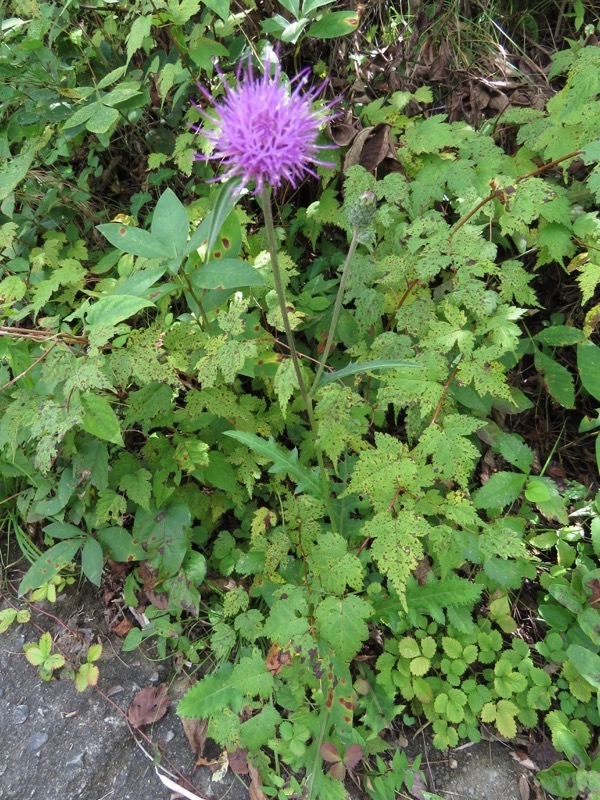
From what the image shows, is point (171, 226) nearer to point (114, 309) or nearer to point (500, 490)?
point (114, 309)

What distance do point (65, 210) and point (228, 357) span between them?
1457 mm

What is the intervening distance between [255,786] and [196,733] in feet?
0.91

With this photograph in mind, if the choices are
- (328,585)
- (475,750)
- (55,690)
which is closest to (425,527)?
(328,585)

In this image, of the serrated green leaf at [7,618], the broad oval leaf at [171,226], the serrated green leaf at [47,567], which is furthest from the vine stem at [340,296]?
the serrated green leaf at [7,618]

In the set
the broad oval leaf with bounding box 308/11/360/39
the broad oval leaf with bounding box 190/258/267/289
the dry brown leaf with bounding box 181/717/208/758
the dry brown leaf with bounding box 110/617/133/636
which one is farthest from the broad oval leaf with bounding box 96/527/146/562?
the broad oval leaf with bounding box 308/11/360/39

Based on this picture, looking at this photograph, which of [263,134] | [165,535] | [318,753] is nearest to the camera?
[263,134]

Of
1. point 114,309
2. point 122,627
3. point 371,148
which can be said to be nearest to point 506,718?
point 122,627

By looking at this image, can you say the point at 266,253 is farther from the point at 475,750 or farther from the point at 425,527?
the point at 475,750

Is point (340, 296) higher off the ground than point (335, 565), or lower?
higher

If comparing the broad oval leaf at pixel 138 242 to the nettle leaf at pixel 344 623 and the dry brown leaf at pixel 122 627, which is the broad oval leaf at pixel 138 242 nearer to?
the nettle leaf at pixel 344 623

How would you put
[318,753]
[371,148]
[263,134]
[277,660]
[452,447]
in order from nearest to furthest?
→ [263,134] → [452,447] → [318,753] → [277,660] → [371,148]

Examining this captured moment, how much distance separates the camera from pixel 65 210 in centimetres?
240

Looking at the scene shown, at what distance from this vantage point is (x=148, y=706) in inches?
75.8

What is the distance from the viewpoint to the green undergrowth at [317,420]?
1.57 m
